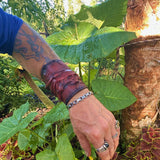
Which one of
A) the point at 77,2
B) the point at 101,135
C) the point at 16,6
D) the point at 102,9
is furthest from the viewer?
the point at 77,2

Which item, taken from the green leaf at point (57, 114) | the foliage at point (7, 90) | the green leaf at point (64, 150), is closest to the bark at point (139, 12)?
the green leaf at point (57, 114)

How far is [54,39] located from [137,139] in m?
1.08

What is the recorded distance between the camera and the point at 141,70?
1000 millimetres

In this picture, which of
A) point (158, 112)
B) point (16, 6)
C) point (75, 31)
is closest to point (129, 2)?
point (75, 31)

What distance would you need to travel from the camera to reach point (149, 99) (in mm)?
1045

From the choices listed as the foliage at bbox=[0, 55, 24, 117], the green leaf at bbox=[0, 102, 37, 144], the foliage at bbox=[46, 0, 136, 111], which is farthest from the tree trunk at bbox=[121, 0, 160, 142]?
the foliage at bbox=[0, 55, 24, 117]

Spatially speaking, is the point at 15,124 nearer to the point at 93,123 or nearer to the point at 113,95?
the point at 93,123

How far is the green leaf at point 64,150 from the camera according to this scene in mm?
700

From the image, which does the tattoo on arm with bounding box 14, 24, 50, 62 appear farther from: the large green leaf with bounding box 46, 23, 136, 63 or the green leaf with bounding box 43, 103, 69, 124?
the green leaf with bounding box 43, 103, 69, 124

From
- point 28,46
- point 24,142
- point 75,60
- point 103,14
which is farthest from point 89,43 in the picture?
Result: point 24,142

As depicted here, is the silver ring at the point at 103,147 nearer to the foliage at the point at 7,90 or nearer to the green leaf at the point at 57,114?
the green leaf at the point at 57,114

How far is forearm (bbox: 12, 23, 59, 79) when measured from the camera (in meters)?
0.64

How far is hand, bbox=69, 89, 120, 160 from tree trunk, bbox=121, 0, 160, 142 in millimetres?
603

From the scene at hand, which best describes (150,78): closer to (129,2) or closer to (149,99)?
(149,99)
